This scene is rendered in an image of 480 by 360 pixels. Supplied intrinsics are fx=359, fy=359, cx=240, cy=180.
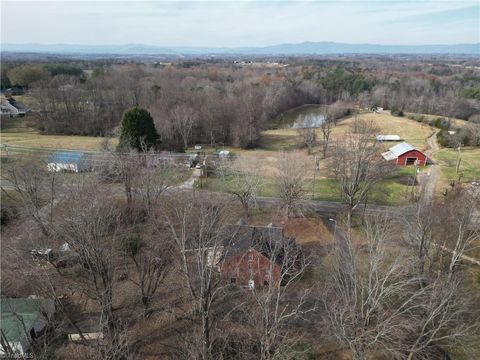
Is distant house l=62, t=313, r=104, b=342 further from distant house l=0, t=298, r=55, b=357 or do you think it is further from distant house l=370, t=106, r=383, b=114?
distant house l=370, t=106, r=383, b=114

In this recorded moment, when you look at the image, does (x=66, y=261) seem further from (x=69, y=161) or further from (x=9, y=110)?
(x=9, y=110)

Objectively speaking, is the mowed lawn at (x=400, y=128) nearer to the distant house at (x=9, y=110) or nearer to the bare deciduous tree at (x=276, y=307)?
the bare deciduous tree at (x=276, y=307)

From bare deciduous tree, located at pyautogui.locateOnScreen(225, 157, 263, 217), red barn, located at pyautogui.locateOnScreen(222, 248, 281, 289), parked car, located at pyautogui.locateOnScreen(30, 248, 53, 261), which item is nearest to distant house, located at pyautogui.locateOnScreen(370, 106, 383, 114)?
bare deciduous tree, located at pyautogui.locateOnScreen(225, 157, 263, 217)

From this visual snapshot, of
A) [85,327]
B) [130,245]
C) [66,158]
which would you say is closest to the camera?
[85,327]

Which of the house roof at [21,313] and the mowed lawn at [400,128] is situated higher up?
the house roof at [21,313]

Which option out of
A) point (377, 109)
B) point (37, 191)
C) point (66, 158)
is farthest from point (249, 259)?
point (377, 109)

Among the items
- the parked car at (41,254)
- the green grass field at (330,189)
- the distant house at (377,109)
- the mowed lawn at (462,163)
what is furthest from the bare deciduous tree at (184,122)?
the distant house at (377,109)
